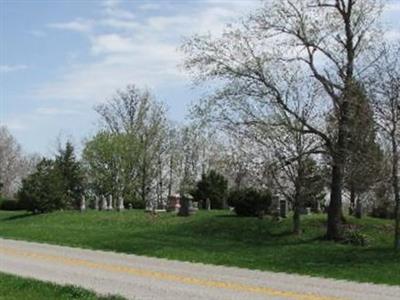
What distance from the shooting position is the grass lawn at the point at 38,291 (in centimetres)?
1235

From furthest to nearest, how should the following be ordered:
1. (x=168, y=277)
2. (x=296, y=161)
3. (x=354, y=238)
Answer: (x=296, y=161), (x=354, y=238), (x=168, y=277)

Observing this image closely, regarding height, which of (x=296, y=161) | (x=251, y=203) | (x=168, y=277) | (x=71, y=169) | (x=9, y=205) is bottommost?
(x=168, y=277)

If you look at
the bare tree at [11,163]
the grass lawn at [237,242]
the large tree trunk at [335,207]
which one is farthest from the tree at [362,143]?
the bare tree at [11,163]

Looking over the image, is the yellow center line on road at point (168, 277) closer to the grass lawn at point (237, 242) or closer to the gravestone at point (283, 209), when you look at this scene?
the grass lawn at point (237, 242)

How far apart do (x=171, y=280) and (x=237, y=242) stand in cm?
1311

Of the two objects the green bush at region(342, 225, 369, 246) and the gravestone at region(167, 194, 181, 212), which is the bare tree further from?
the green bush at region(342, 225, 369, 246)

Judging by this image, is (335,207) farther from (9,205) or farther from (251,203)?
(9,205)

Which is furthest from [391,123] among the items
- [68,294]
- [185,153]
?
[185,153]

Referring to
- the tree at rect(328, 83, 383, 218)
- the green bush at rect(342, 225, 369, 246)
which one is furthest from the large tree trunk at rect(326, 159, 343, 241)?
the tree at rect(328, 83, 383, 218)

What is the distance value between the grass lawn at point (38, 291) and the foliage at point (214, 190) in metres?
39.4

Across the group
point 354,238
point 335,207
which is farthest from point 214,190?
point 354,238

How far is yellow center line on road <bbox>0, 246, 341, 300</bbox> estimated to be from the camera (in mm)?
13680

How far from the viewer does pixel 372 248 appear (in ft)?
84.1

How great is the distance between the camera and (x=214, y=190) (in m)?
54.4
